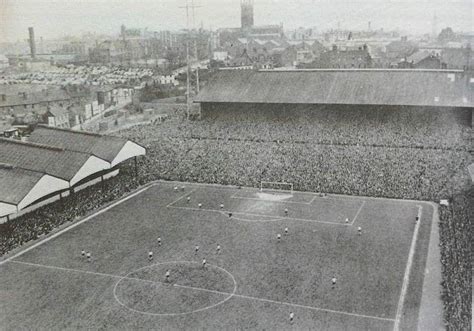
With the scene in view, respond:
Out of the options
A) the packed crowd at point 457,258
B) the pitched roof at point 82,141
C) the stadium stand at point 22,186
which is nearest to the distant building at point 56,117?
the pitched roof at point 82,141

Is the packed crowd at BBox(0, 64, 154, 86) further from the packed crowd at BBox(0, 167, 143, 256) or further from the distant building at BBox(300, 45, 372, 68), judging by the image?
the packed crowd at BBox(0, 167, 143, 256)

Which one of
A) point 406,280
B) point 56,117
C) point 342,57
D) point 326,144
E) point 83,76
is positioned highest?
point 342,57

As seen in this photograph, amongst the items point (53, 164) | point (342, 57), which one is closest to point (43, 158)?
point (53, 164)

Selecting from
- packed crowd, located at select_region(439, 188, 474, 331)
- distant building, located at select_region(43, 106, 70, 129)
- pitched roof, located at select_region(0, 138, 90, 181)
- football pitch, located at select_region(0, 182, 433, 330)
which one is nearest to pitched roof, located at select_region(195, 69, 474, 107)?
packed crowd, located at select_region(439, 188, 474, 331)

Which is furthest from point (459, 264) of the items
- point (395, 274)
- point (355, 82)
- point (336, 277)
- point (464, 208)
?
point (355, 82)

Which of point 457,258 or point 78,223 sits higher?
point 457,258

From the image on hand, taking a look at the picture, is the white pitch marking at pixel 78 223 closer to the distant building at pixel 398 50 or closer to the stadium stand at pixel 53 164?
the stadium stand at pixel 53 164

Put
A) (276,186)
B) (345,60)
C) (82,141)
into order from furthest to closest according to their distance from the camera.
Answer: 1. (345,60)
2. (82,141)
3. (276,186)

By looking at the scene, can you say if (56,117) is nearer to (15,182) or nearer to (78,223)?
(15,182)
